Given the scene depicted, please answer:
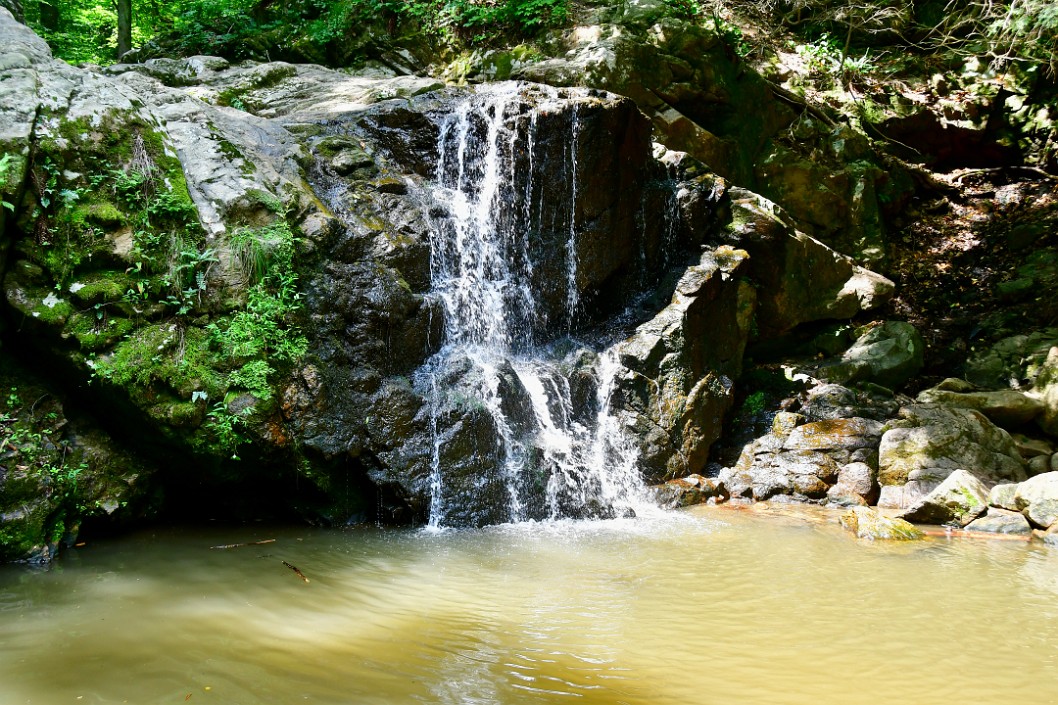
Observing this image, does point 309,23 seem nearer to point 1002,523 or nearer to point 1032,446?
point 1002,523

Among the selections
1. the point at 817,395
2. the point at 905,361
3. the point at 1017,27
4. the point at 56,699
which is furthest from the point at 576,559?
the point at 1017,27

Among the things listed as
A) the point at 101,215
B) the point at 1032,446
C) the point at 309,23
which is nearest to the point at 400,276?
the point at 101,215

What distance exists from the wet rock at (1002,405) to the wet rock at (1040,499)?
240 cm

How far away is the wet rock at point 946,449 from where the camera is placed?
8.25 meters

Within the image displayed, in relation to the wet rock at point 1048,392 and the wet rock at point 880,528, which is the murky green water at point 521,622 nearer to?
the wet rock at point 880,528

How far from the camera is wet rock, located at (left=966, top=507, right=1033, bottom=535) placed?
6.87m

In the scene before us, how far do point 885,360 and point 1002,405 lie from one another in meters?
1.75

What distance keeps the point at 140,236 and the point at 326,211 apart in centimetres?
195

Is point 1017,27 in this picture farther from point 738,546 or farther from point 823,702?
point 823,702

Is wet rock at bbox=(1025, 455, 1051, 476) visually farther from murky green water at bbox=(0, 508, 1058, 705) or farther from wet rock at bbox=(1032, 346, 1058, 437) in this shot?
murky green water at bbox=(0, 508, 1058, 705)

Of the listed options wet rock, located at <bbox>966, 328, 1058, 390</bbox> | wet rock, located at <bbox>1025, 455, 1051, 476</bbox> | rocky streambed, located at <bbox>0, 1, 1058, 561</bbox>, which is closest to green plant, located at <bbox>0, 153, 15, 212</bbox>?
rocky streambed, located at <bbox>0, 1, 1058, 561</bbox>

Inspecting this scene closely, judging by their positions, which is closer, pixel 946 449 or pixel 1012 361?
pixel 946 449

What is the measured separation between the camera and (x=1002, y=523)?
6941 millimetres

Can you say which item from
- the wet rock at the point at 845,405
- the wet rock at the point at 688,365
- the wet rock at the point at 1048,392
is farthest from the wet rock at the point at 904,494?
the wet rock at the point at 1048,392
